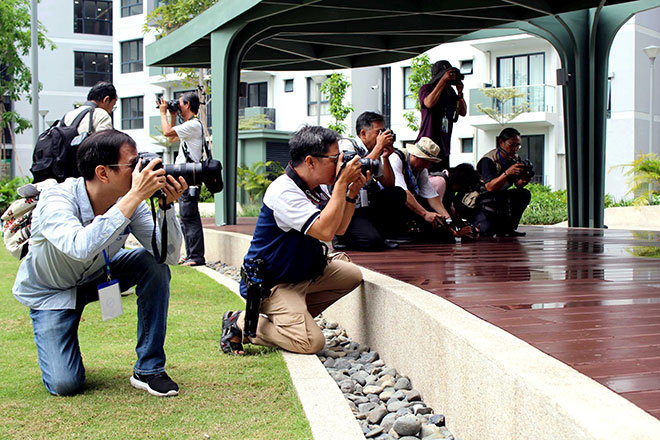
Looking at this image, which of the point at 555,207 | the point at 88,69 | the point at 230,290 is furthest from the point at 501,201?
the point at 88,69

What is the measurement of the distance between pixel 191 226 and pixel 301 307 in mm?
4135

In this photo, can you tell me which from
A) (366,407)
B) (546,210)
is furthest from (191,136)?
(546,210)

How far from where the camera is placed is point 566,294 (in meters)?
4.05

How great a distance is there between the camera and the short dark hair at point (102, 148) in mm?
3270

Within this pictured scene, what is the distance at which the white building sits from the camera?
25688 mm

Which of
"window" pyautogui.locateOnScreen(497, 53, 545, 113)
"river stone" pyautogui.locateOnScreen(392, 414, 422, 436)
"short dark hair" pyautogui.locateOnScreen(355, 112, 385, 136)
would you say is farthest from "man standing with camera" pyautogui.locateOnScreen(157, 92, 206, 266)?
"window" pyautogui.locateOnScreen(497, 53, 545, 113)

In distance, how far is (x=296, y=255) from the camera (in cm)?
421

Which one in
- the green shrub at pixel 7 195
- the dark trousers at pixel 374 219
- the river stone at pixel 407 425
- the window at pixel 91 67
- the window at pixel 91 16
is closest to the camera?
the river stone at pixel 407 425

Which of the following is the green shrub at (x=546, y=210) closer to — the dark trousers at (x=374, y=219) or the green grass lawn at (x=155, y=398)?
the dark trousers at (x=374, y=219)

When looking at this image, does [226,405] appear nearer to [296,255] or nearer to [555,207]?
[296,255]

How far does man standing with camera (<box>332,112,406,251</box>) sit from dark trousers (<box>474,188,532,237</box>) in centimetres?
182

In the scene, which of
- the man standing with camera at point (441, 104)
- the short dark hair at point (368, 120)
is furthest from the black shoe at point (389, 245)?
the man standing with camera at point (441, 104)

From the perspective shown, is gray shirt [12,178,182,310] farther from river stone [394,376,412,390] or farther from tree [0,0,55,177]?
tree [0,0,55,177]

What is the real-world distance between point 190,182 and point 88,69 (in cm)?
4139
